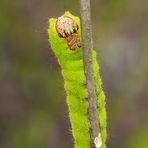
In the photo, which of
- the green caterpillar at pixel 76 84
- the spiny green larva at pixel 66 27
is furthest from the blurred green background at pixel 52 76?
the spiny green larva at pixel 66 27

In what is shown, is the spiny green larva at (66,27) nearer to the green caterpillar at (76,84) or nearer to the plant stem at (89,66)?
the green caterpillar at (76,84)

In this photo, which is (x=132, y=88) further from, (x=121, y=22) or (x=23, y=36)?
(x=23, y=36)

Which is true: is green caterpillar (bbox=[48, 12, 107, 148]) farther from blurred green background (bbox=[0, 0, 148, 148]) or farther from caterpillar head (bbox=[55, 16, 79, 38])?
blurred green background (bbox=[0, 0, 148, 148])

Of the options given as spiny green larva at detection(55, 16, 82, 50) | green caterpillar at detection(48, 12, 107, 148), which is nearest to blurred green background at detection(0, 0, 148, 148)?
green caterpillar at detection(48, 12, 107, 148)

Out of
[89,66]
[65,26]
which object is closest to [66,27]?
[65,26]

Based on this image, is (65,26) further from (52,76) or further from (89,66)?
(52,76)
